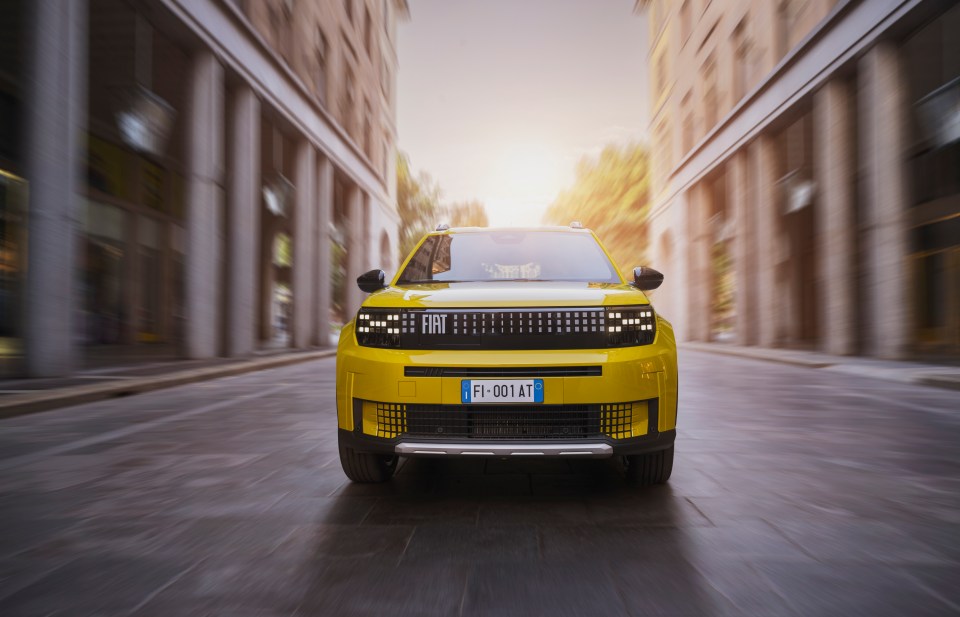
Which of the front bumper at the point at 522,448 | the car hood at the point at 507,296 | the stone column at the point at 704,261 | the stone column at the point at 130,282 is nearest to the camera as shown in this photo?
the front bumper at the point at 522,448

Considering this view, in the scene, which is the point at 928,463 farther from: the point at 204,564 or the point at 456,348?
the point at 204,564

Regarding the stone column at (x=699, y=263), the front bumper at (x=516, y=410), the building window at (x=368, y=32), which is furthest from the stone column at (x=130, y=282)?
the stone column at (x=699, y=263)

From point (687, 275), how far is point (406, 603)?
1103 inches

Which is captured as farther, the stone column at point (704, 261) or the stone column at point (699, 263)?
the stone column at point (699, 263)

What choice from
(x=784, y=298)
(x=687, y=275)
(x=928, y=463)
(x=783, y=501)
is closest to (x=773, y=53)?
(x=784, y=298)

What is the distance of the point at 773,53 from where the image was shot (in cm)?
1891

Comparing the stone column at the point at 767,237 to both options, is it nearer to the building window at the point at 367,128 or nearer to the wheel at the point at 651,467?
the building window at the point at 367,128

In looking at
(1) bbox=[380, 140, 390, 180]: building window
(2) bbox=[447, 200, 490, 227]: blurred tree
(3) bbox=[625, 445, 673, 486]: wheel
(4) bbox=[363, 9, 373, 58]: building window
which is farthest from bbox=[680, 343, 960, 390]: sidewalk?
(2) bbox=[447, 200, 490, 227]: blurred tree

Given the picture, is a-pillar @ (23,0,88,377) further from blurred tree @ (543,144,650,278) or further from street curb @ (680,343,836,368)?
blurred tree @ (543,144,650,278)

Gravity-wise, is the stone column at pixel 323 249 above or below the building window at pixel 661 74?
below

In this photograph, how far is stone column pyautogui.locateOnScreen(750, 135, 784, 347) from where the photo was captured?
20156 millimetres

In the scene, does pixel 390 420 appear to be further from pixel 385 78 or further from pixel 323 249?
pixel 385 78

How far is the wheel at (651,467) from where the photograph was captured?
386 cm

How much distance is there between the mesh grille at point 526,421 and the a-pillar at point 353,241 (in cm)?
2474
